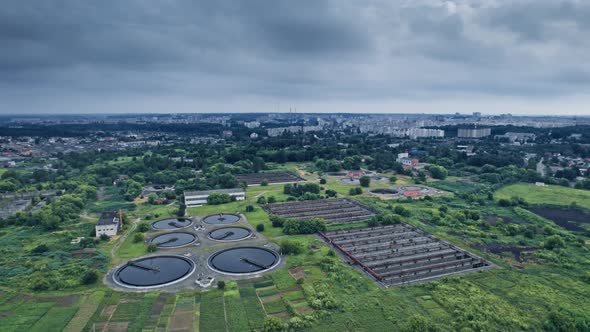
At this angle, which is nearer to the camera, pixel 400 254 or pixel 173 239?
pixel 400 254

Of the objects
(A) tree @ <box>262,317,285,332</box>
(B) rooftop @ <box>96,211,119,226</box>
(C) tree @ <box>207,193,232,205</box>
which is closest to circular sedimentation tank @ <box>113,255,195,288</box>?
(B) rooftop @ <box>96,211,119,226</box>

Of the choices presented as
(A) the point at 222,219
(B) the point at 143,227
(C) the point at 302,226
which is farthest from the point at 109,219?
(C) the point at 302,226

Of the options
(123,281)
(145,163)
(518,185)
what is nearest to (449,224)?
(518,185)

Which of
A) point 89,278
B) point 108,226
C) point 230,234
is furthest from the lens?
point 230,234

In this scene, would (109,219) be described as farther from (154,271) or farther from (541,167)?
(541,167)

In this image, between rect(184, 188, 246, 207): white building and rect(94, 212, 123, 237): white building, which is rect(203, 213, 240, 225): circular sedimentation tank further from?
rect(94, 212, 123, 237): white building

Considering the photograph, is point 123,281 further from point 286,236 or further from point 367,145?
point 367,145
